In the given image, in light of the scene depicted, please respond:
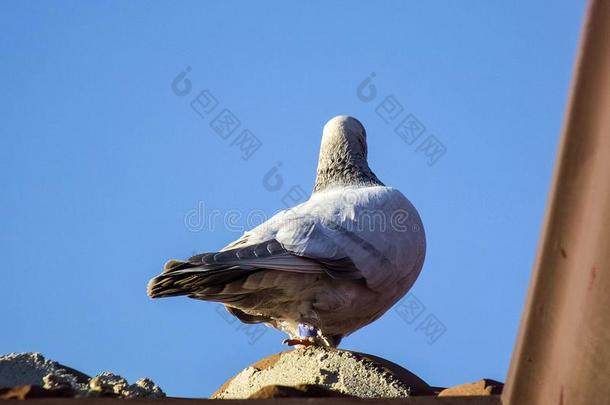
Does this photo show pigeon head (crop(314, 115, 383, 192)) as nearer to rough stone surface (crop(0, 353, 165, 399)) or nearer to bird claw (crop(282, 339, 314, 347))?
bird claw (crop(282, 339, 314, 347))

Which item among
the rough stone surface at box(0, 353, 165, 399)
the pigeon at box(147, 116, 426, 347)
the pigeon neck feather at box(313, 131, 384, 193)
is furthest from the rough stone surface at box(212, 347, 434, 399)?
the pigeon neck feather at box(313, 131, 384, 193)

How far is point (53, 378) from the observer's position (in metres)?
3.80

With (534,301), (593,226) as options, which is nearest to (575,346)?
(534,301)

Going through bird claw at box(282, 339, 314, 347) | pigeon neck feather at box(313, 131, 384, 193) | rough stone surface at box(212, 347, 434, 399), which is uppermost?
pigeon neck feather at box(313, 131, 384, 193)

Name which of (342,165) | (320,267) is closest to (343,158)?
(342,165)

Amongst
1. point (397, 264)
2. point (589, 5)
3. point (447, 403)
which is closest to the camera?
point (589, 5)

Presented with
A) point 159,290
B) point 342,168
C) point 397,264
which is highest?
point 342,168

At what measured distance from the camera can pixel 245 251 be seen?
7.02 meters

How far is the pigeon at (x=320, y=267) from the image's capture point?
691cm

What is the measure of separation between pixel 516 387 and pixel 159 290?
4.29 m

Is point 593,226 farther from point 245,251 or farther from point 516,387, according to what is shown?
point 245,251

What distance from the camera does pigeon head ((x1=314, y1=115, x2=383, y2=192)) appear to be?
8.62 m

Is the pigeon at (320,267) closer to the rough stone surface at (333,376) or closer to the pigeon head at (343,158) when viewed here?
the pigeon head at (343,158)

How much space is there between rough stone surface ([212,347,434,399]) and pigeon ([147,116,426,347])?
1482 mm
